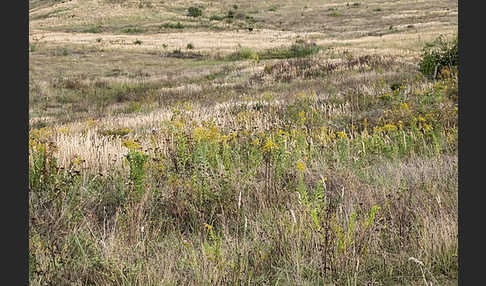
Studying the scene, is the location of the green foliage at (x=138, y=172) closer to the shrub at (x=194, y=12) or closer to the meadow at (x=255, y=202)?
the meadow at (x=255, y=202)

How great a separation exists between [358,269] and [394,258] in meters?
0.34

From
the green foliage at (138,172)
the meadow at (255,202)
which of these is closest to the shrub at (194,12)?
the meadow at (255,202)

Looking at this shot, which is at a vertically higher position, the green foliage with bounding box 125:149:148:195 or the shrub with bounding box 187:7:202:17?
the shrub with bounding box 187:7:202:17

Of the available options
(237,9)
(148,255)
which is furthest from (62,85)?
(237,9)

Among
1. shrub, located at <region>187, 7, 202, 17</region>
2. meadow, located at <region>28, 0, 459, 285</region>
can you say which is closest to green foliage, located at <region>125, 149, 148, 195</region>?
meadow, located at <region>28, 0, 459, 285</region>

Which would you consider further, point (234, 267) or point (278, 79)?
point (278, 79)

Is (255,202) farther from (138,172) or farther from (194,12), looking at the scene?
(194,12)

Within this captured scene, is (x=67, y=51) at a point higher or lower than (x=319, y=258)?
higher

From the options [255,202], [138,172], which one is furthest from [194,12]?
[255,202]

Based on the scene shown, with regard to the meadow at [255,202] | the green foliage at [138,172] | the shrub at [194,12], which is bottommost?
the meadow at [255,202]

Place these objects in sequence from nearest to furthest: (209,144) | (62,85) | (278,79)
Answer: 1. (209,144)
2. (278,79)
3. (62,85)

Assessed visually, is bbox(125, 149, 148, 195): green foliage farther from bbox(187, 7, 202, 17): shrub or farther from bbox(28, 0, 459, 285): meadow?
bbox(187, 7, 202, 17): shrub

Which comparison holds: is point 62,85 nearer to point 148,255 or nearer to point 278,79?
point 278,79

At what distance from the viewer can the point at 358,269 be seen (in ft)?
10.2
